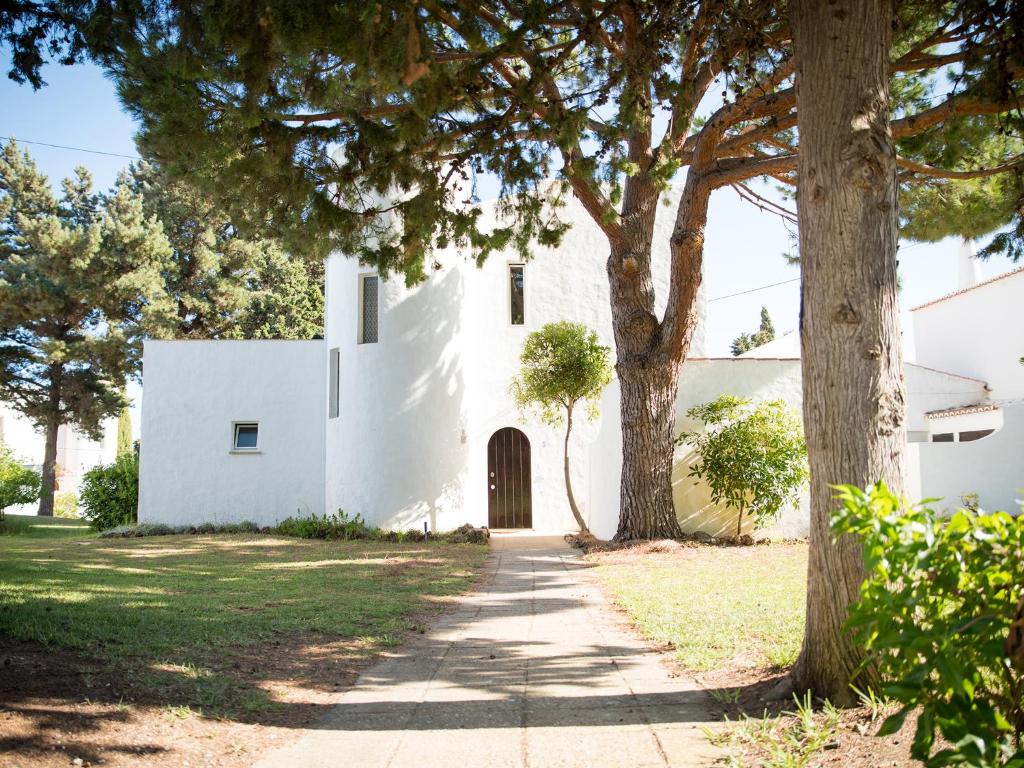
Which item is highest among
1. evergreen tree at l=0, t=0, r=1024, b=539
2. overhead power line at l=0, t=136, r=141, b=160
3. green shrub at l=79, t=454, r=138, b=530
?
overhead power line at l=0, t=136, r=141, b=160

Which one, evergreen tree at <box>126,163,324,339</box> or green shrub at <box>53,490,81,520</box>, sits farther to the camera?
green shrub at <box>53,490,81,520</box>

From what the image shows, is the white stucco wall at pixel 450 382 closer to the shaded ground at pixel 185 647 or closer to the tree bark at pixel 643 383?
the tree bark at pixel 643 383

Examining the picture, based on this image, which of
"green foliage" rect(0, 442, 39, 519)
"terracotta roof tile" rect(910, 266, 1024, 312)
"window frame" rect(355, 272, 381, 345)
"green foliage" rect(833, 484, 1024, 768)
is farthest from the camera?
"terracotta roof tile" rect(910, 266, 1024, 312)

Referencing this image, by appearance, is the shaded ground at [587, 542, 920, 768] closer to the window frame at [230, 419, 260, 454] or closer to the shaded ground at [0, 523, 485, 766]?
the shaded ground at [0, 523, 485, 766]

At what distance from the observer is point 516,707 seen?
387cm

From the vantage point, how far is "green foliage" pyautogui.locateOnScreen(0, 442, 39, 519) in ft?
56.9

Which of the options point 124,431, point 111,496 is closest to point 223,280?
point 124,431

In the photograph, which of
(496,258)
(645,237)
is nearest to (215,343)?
(496,258)

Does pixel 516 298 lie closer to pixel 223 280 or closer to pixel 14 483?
pixel 14 483

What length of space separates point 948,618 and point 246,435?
16824mm

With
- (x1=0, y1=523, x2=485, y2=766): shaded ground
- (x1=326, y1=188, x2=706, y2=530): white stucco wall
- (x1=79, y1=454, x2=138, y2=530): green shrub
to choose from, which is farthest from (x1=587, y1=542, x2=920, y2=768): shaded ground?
(x1=79, y1=454, x2=138, y2=530): green shrub

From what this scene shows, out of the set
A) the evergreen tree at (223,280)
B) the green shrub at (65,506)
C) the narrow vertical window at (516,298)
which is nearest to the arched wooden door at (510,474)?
the narrow vertical window at (516,298)

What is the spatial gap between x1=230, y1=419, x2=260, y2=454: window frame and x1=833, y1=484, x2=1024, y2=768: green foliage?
16206mm

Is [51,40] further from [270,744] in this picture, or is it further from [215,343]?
[215,343]
